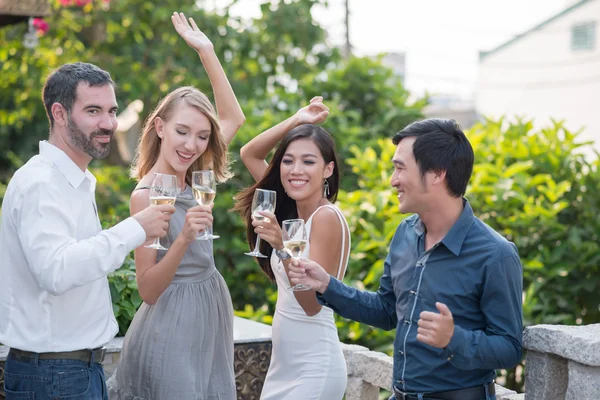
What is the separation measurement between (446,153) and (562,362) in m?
0.84

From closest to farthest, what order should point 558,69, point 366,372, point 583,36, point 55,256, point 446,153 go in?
point 55,256
point 446,153
point 366,372
point 583,36
point 558,69

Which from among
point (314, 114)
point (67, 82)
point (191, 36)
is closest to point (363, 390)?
point (314, 114)

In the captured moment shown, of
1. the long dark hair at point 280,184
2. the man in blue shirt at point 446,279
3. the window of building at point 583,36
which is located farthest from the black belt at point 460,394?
the window of building at point 583,36

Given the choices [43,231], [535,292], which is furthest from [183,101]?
[535,292]

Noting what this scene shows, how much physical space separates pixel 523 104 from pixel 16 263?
3212 cm

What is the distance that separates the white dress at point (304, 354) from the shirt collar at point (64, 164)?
1.03m

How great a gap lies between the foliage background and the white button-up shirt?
705 millimetres

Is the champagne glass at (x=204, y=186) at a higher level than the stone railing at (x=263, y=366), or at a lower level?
higher

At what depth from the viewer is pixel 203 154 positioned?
3.74m

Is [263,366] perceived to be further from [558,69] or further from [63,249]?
[558,69]

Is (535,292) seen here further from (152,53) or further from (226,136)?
(152,53)

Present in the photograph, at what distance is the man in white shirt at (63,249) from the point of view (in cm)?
272

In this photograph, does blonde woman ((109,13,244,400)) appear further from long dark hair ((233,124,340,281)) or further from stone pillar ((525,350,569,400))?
stone pillar ((525,350,569,400))

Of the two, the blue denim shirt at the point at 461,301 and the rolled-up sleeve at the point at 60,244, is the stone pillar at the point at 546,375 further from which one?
the rolled-up sleeve at the point at 60,244
